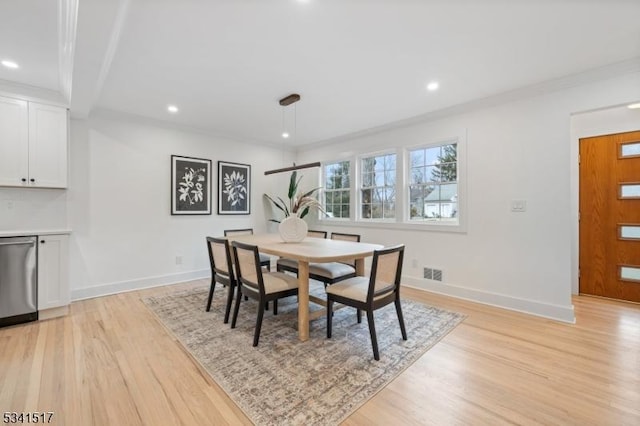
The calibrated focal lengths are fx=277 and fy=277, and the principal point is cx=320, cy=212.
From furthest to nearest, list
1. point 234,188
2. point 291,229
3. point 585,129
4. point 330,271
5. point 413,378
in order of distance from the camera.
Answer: point 234,188 → point 585,129 → point 291,229 → point 330,271 → point 413,378

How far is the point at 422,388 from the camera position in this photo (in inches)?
71.5

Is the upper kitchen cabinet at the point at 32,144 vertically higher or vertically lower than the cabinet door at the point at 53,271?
higher

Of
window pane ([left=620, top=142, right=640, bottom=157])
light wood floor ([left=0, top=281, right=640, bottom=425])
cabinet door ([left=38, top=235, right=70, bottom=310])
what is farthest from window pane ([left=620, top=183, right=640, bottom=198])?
cabinet door ([left=38, top=235, right=70, bottom=310])

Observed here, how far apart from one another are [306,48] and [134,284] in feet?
12.7

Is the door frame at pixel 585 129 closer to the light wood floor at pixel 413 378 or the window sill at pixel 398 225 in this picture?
the light wood floor at pixel 413 378

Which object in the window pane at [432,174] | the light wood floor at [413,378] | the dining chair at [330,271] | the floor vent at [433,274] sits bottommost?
the light wood floor at [413,378]

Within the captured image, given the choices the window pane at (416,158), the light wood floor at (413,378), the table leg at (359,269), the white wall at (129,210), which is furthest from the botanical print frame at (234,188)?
the window pane at (416,158)

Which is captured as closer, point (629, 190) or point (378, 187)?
point (629, 190)

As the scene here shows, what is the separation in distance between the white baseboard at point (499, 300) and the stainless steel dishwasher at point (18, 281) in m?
4.50

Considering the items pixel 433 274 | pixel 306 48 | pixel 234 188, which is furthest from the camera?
pixel 234 188

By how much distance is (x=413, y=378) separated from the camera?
1920 millimetres

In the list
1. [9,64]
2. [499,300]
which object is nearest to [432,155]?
[499,300]

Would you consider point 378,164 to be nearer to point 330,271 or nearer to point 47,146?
point 330,271

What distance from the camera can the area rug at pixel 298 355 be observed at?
1661mm
